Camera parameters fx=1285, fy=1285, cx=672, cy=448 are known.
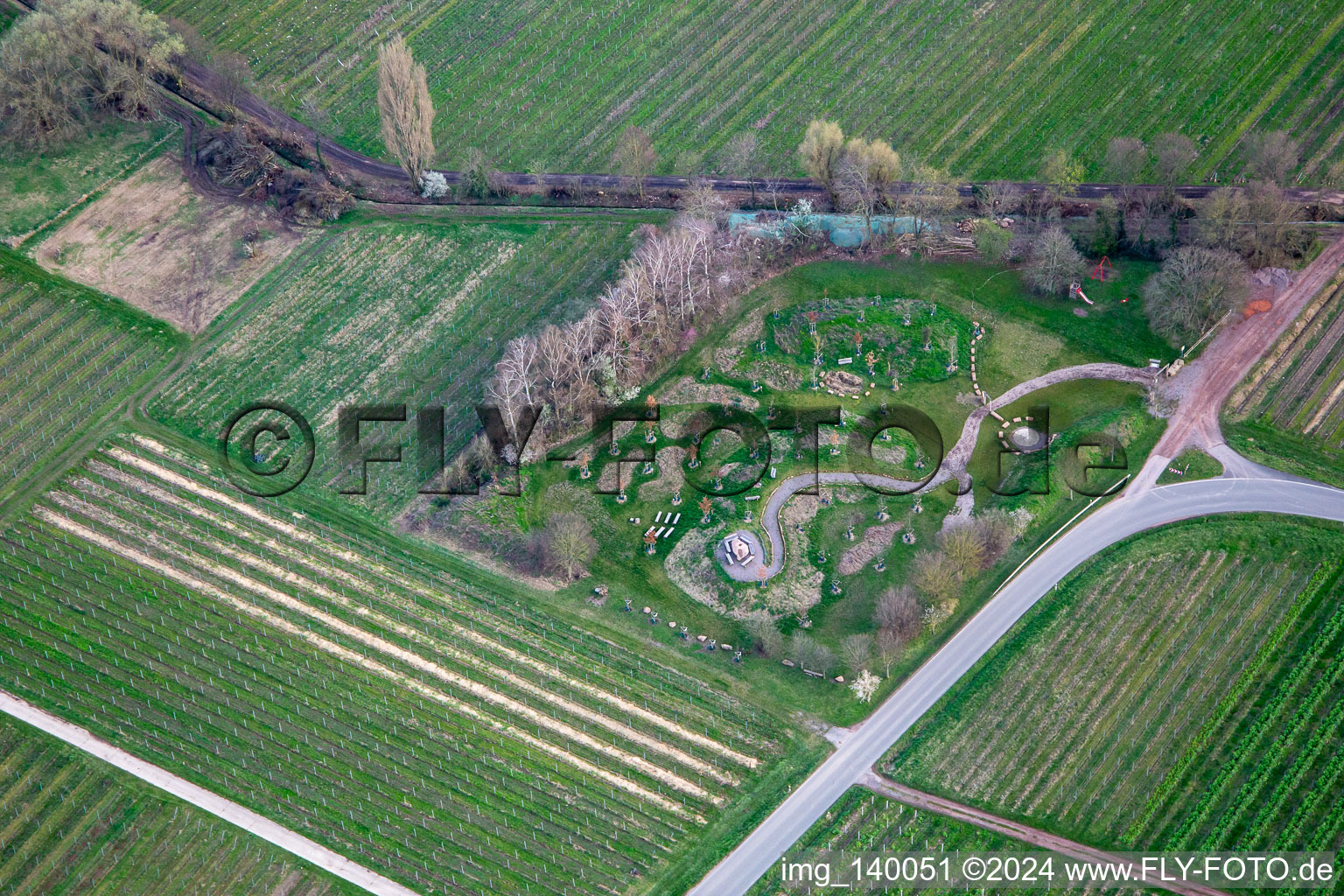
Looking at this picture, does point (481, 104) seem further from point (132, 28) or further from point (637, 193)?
point (132, 28)

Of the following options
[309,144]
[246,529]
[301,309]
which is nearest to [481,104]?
[309,144]

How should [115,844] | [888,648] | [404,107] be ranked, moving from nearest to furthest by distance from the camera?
[115,844], [888,648], [404,107]

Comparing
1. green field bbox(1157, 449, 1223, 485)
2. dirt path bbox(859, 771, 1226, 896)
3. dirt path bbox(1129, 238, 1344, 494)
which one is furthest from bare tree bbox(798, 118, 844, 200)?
dirt path bbox(859, 771, 1226, 896)

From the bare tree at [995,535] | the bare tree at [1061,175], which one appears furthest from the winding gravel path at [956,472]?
the bare tree at [1061,175]

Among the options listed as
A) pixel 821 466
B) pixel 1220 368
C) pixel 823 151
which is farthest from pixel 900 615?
pixel 823 151

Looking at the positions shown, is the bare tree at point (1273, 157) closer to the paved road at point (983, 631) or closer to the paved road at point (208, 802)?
the paved road at point (983, 631)

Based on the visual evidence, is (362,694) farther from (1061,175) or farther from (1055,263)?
(1061,175)

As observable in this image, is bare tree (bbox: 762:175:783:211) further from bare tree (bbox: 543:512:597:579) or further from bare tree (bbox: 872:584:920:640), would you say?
bare tree (bbox: 872:584:920:640)
